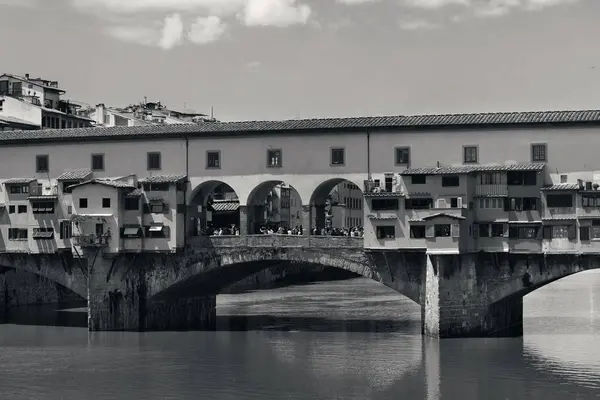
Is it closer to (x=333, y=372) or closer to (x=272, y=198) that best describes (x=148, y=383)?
(x=333, y=372)

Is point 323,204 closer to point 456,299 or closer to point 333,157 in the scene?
point 333,157

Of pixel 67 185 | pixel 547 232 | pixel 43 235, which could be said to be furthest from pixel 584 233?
pixel 43 235

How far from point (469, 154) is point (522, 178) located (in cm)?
318

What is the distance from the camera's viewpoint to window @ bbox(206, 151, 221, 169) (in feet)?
228

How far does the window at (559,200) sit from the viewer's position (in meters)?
61.8

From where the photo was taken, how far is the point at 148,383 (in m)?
53.8

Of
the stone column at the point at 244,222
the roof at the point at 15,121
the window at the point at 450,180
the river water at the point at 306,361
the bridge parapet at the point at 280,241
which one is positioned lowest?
the river water at the point at 306,361

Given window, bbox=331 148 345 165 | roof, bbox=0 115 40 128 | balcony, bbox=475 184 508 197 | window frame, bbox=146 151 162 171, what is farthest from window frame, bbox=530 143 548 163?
roof, bbox=0 115 40 128

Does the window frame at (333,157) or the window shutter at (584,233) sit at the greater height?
the window frame at (333,157)

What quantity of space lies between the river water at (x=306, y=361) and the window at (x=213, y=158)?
975cm

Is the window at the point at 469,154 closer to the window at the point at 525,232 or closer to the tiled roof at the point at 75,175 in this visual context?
the window at the point at 525,232

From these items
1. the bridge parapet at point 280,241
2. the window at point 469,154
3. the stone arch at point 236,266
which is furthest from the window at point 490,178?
the stone arch at point 236,266

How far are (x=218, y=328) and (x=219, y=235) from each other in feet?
20.1

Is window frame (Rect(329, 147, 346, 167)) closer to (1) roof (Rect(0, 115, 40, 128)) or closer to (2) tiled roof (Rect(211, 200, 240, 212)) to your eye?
(2) tiled roof (Rect(211, 200, 240, 212))
